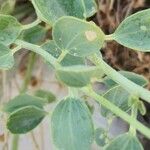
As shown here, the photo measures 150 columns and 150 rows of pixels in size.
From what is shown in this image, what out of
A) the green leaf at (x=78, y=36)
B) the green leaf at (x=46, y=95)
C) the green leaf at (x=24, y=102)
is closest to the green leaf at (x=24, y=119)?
the green leaf at (x=24, y=102)

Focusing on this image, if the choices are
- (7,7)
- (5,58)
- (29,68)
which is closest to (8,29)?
(5,58)

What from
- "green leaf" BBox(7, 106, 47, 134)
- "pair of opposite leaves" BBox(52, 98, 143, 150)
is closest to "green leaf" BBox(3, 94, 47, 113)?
"green leaf" BBox(7, 106, 47, 134)

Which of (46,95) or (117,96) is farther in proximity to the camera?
(46,95)

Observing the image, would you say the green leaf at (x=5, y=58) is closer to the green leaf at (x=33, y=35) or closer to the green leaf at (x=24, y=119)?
the green leaf at (x=24, y=119)

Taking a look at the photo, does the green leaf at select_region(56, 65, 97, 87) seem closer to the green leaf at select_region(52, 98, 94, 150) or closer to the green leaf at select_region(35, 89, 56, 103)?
the green leaf at select_region(52, 98, 94, 150)

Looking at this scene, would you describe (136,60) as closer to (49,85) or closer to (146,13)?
(49,85)

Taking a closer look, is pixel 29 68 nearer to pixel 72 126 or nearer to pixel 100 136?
pixel 100 136

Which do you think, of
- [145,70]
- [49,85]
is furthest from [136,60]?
[49,85]
